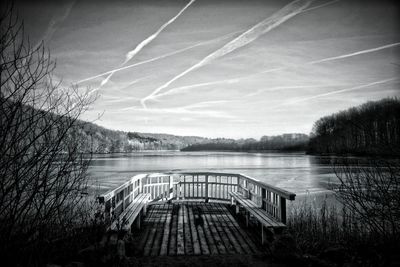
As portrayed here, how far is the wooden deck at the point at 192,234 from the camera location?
4.43 m

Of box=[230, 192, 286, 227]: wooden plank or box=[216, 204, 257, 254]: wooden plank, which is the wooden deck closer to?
box=[216, 204, 257, 254]: wooden plank

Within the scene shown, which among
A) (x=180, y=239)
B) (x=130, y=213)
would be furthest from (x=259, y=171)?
(x=130, y=213)

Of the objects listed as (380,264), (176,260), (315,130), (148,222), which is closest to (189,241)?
(176,260)

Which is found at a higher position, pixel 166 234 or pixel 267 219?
pixel 267 219

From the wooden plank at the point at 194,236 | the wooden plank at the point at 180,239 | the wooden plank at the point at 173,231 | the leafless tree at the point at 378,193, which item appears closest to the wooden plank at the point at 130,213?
the wooden plank at the point at 173,231

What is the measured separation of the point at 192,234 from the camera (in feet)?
17.0

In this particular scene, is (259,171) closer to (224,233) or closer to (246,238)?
(224,233)

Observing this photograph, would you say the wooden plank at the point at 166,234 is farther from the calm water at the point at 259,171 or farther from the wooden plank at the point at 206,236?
the calm water at the point at 259,171

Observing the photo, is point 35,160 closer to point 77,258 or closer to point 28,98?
point 28,98

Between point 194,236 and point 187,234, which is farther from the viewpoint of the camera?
point 187,234

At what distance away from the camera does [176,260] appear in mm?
4012

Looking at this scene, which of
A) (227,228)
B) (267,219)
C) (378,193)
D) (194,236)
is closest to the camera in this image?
(267,219)

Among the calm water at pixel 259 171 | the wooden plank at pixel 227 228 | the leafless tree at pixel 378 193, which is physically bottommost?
the calm water at pixel 259 171

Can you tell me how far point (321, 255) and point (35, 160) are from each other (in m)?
4.45
